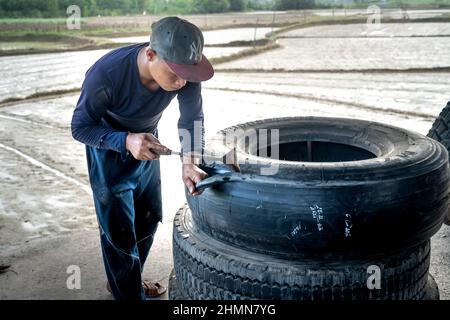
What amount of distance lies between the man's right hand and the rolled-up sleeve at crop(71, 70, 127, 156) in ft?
0.23

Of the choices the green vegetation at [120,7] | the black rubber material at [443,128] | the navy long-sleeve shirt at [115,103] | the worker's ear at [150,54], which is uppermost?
the green vegetation at [120,7]

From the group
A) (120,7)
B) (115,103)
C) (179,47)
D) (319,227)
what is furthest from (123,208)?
(120,7)

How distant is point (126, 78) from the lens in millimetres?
1960

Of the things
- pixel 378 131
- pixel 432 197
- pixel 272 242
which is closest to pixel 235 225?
pixel 272 242

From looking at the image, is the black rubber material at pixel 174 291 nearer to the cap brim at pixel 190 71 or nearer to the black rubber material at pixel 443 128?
the cap brim at pixel 190 71

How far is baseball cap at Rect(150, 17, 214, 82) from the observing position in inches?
70.8

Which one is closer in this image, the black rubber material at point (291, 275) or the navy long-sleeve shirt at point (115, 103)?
the black rubber material at point (291, 275)

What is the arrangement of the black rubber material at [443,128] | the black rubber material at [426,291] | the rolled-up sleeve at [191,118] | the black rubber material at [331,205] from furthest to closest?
the black rubber material at [443,128] → the rolled-up sleeve at [191,118] → the black rubber material at [426,291] → the black rubber material at [331,205]

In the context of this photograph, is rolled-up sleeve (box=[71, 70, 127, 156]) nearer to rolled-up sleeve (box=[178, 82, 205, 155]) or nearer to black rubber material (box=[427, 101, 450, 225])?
rolled-up sleeve (box=[178, 82, 205, 155])

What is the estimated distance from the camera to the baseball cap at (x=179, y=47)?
5.90 feet

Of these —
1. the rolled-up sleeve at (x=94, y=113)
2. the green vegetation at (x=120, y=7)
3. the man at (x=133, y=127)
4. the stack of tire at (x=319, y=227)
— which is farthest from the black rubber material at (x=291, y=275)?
the green vegetation at (x=120, y=7)

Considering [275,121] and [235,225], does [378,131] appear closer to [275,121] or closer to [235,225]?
[275,121]

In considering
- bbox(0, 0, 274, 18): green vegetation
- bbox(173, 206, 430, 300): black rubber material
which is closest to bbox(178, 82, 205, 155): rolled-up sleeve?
bbox(173, 206, 430, 300): black rubber material

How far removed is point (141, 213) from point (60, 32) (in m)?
21.2
